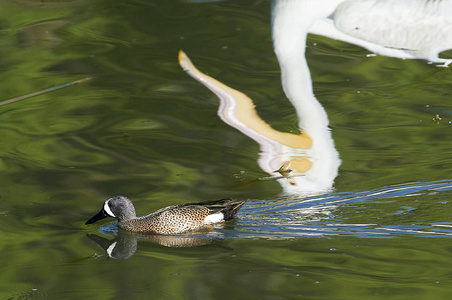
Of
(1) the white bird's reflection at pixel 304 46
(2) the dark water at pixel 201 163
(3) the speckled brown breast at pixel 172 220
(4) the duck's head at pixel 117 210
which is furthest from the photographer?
(1) the white bird's reflection at pixel 304 46

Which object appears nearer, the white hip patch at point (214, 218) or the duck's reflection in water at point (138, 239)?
the duck's reflection in water at point (138, 239)

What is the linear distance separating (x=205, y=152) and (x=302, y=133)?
950 millimetres

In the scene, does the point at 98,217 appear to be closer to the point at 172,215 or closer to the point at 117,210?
the point at 117,210

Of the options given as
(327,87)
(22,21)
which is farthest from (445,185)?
Answer: (22,21)

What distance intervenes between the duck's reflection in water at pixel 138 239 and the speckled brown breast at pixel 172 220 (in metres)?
0.04

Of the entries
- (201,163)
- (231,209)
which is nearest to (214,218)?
(231,209)

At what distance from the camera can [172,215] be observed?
5.36 metres

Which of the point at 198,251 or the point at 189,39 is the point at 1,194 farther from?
the point at 189,39

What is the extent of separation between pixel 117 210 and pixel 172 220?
414 mm

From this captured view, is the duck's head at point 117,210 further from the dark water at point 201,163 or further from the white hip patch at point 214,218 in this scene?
the white hip patch at point 214,218

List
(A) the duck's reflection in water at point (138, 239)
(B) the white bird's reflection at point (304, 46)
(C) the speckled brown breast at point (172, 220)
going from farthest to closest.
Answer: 1. (B) the white bird's reflection at point (304, 46)
2. (C) the speckled brown breast at point (172, 220)
3. (A) the duck's reflection in water at point (138, 239)

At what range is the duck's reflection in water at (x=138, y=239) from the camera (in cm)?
525

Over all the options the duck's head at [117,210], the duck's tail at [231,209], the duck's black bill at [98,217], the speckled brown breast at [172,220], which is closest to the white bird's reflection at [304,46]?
the duck's tail at [231,209]

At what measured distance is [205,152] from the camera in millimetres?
6660
